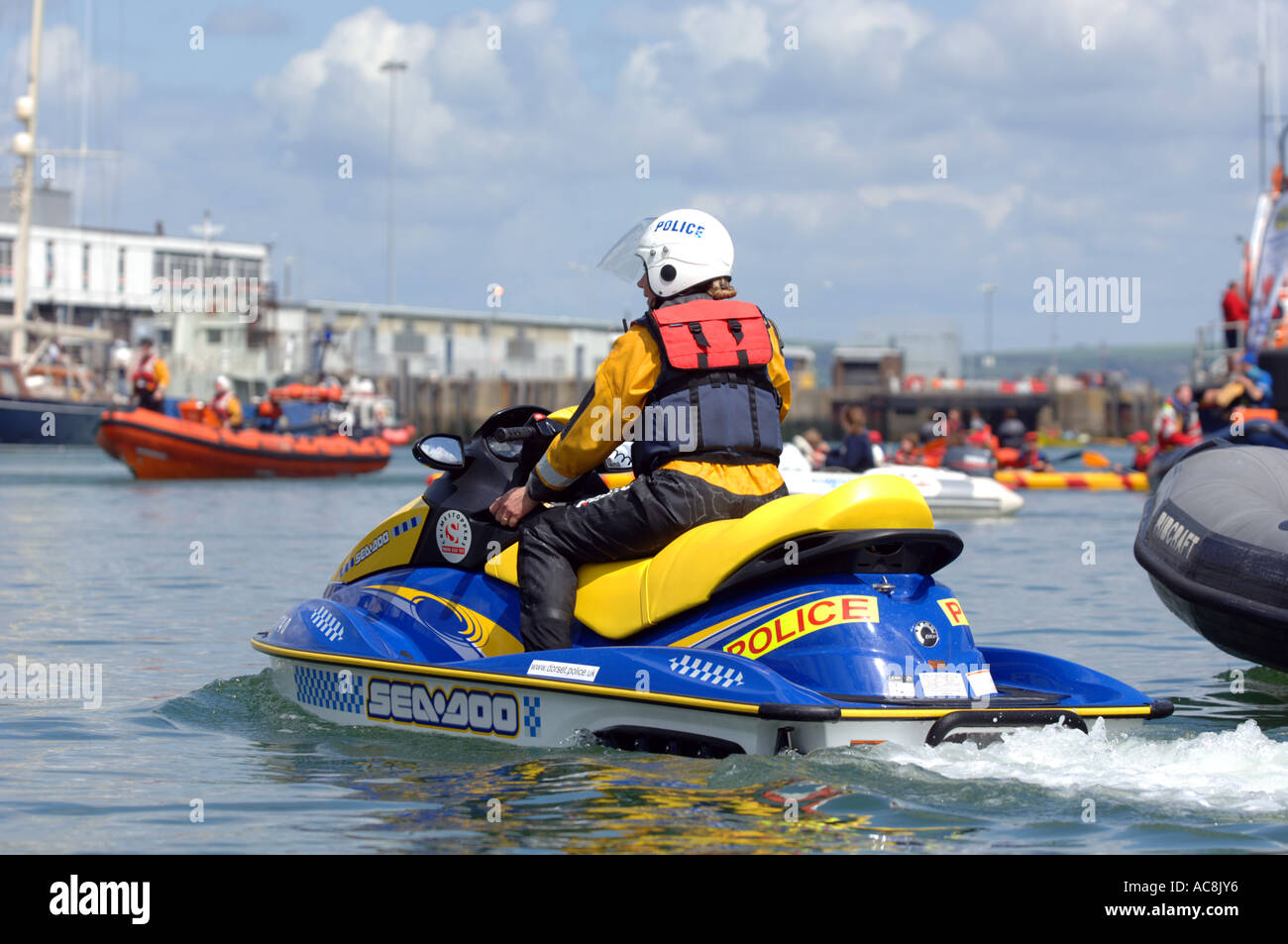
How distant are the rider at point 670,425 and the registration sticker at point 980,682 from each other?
3.33ft

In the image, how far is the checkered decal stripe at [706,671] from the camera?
572 centimetres

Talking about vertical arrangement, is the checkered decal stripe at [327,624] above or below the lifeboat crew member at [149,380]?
below

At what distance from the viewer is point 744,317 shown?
6.34 metres

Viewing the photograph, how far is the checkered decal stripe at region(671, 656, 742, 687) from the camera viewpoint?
5.72 meters

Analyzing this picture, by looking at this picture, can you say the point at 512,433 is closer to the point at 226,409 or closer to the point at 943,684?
the point at 943,684

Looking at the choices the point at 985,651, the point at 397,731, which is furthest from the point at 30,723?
the point at 985,651

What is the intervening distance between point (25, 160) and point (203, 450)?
2355cm

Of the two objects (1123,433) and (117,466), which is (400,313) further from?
(117,466)

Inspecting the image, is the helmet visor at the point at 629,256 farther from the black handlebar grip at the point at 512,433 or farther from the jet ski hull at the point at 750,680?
the jet ski hull at the point at 750,680

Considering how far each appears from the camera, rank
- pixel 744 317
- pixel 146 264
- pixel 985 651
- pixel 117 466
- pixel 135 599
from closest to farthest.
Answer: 1. pixel 744 317
2. pixel 985 651
3. pixel 135 599
4. pixel 117 466
5. pixel 146 264

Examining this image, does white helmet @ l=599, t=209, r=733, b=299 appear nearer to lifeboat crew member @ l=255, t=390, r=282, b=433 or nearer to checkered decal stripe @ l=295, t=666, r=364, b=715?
checkered decal stripe @ l=295, t=666, r=364, b=715

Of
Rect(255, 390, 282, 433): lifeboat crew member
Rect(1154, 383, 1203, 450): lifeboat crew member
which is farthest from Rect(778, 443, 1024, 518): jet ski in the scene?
Rect(255, 390, 282, 433): lifeboat crew member

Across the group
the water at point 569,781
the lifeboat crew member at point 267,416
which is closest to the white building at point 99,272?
the lifeboat crew member at point 267,416
